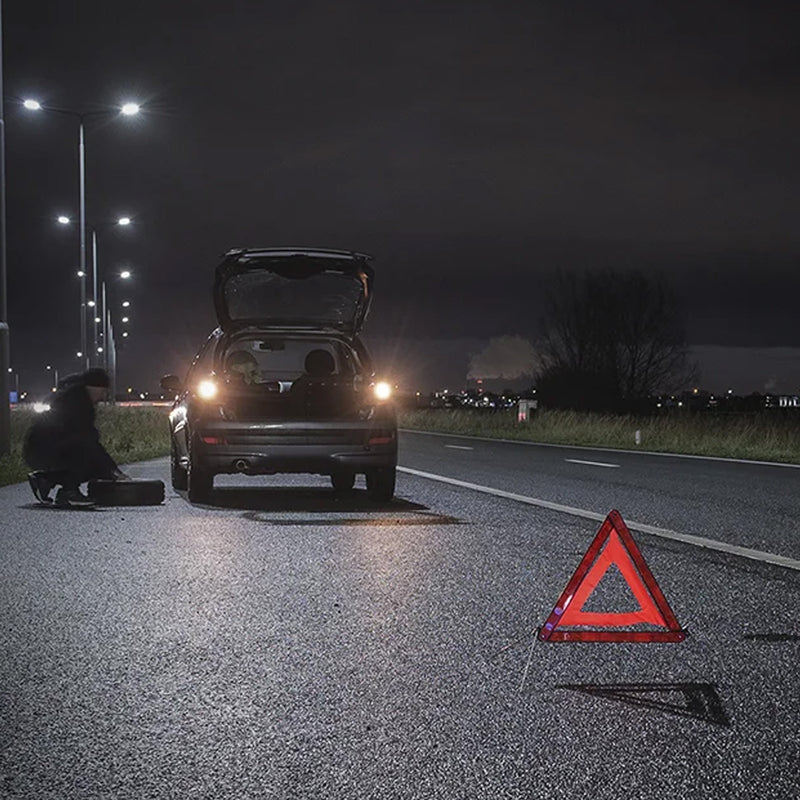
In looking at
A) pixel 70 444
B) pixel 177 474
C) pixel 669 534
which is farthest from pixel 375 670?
pixel 177 474

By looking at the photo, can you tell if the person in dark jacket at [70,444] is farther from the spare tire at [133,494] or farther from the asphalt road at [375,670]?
the asphalt road at [375,670]

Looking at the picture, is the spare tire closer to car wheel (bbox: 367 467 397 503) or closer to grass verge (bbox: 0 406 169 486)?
car wheel (bbox: 367 467 397 503)

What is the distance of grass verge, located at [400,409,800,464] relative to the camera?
25688 mm

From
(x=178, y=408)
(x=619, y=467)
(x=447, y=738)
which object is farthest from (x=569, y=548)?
(x=619, y=467)

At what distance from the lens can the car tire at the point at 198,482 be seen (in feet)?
41.6

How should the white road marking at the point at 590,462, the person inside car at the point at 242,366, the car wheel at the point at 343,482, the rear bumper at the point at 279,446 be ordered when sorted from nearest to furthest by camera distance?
the rear bumper at the point at 279,446, the person inside car at the point at 242,366, the car wheel at the point at 343,482, the white road marking at the point at 590,462

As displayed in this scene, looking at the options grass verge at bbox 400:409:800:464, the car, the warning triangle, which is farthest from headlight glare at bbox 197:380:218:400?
grass verge at bbox 400:409:800:464

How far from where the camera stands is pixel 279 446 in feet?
40.6

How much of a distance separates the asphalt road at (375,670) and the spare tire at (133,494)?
6.62 ft

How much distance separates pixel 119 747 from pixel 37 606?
3.02m

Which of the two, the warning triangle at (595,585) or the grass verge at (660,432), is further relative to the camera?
the grass verge at (660,432)

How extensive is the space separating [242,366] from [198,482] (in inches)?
54.1

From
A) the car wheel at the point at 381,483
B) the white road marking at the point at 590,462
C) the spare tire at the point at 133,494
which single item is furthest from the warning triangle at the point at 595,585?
the white road marking at the point at 590,462

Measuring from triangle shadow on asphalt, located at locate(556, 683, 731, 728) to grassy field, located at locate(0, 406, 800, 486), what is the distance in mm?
12925
